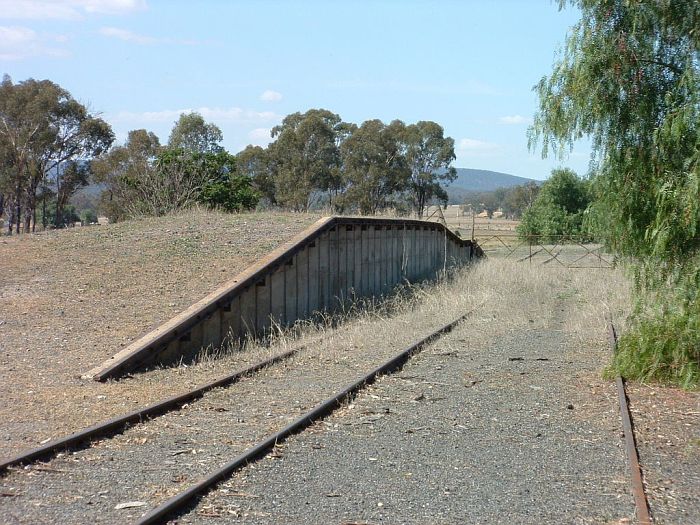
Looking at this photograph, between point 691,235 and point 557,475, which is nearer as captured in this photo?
point 557,475

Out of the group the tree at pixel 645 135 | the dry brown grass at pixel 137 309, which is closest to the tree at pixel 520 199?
the dry brown grass at pixel 137 309

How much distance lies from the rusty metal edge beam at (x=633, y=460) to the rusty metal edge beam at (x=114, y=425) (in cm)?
502

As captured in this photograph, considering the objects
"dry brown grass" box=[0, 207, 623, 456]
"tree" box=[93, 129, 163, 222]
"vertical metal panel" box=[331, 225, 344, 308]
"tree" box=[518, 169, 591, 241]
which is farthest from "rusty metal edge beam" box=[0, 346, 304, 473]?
"tree" box=[518, 169, 591, 241]

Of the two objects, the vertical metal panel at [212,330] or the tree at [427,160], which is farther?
the tree at [427,160]

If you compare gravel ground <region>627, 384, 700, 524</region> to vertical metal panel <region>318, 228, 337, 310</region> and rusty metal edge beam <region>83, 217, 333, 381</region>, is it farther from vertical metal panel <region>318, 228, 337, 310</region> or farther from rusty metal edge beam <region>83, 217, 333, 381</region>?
vertical metal panel <region>318, 228, 337, 310</region>

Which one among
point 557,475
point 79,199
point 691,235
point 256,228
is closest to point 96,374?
point 557,475

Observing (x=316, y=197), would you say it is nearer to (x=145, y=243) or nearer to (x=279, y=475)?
(x=145, y=243)

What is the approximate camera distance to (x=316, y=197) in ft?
197

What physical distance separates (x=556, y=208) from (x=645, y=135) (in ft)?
174

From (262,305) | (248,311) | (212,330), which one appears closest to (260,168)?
(262,305)

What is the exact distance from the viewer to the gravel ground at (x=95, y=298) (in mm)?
9875

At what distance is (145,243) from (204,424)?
11766 millimetres

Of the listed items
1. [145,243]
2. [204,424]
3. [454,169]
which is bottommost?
[204,424]

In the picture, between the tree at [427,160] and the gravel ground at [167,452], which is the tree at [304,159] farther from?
the gravel ground at [167,452]
